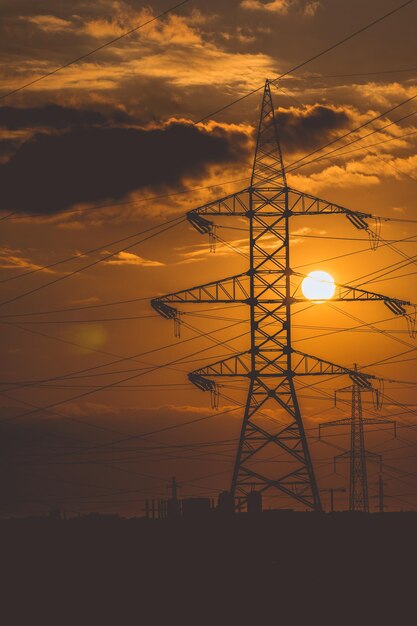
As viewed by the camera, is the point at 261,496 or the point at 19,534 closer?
the point at 19,534

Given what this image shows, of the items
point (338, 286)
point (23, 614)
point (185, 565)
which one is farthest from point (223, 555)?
point (338, 286)

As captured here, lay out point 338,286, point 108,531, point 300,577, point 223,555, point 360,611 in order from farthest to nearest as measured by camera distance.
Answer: point 338,286 → point 108,531 → point 223,555 → point 300,577 → point 360,611

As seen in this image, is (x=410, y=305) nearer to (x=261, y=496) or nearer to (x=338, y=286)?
(x=338, y=286)

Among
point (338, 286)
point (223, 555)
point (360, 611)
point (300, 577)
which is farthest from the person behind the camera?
point (338, 286)

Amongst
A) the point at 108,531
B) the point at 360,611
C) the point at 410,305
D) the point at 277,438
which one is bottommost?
the point at 360,611

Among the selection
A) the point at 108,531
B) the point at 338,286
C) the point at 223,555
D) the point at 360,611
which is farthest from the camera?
the point at 338,286

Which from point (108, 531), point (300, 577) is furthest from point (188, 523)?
point (300, 577)

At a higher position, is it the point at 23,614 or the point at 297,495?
the point at 297,495

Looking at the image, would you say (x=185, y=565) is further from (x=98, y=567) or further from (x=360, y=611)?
(x=360, y=611)

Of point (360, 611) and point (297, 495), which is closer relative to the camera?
point (360, 611)
